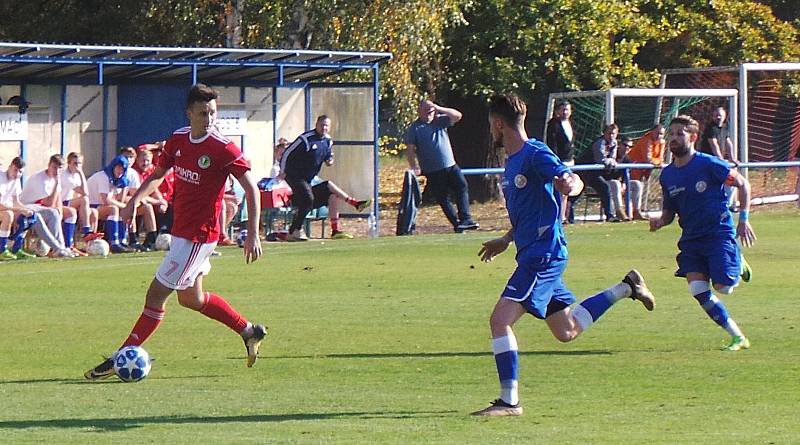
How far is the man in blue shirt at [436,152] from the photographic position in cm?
2300

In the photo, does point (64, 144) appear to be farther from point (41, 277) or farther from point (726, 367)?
point (726, 367)

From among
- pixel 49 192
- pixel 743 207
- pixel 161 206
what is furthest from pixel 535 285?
pixel 161 206

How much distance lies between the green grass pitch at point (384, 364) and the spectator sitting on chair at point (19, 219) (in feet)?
4.28

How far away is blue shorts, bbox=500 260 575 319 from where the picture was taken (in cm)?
863

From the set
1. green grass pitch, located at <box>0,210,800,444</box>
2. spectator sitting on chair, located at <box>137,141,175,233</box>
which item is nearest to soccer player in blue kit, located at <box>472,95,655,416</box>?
green grass pitch, located at <box>0,210,800,444</box>

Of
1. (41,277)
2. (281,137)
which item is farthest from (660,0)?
(41,277)

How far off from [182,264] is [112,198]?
11564mm

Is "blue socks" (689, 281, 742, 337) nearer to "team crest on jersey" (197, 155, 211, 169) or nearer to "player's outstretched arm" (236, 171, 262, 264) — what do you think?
"player's outstretched arm" (236, 171, 262, 264)

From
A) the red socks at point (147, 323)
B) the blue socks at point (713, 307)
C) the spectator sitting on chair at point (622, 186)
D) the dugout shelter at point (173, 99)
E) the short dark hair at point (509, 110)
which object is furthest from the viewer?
the spectator sitting on chair at point (622, 186)

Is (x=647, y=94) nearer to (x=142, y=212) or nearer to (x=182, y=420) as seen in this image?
(x=142, y=212)

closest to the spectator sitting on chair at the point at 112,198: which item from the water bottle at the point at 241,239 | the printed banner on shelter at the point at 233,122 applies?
the water bottle at the point at 241,239

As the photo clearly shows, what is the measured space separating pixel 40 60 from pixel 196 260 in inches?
469

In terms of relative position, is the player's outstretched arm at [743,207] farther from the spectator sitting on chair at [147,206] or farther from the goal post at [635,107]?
the goal post at [635,107]

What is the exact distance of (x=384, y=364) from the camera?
10703 mm
